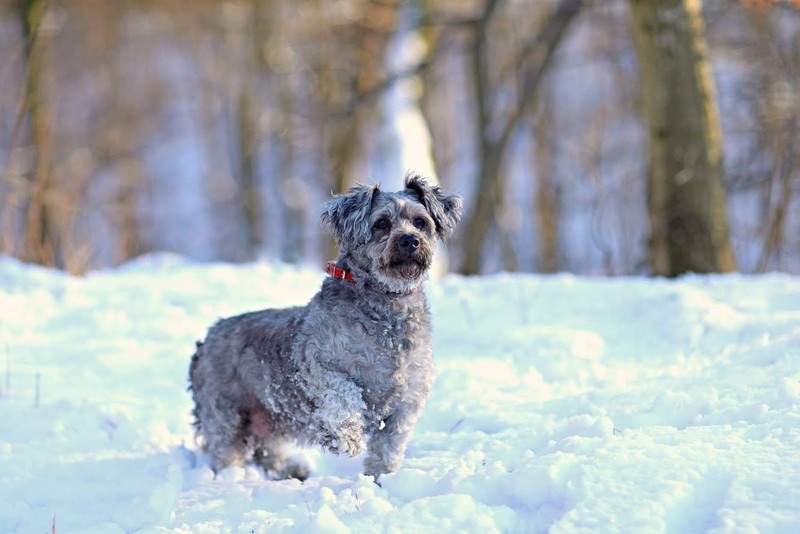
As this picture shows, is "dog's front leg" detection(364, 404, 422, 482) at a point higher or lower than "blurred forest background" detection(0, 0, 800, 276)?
lower

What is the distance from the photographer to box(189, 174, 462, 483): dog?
5098 mm

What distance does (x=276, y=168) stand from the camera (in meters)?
31.2

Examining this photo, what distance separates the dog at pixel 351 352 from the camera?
510cm

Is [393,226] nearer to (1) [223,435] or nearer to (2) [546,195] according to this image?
(1) [223,435]

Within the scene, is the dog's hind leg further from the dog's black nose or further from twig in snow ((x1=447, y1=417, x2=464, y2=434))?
the dog's black nose

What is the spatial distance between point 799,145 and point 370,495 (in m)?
10.7

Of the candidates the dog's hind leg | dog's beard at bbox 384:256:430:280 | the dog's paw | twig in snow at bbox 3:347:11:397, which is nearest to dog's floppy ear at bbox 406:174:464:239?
dog's beard at bbox 384:256:430:280

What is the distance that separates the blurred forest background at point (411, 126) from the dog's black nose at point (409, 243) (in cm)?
365

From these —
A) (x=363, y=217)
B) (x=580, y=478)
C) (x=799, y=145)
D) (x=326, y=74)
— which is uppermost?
(x=326, y=74)

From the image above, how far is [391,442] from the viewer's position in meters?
5.20

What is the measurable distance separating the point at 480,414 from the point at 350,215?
159 centimetres

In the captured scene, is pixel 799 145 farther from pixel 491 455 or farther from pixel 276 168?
pixel 276 168

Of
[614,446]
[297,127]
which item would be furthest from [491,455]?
[297,127]

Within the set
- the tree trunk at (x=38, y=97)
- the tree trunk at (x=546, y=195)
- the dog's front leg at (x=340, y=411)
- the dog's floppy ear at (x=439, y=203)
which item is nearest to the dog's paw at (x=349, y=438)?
the dog's front leg at (x=340, y=411)
